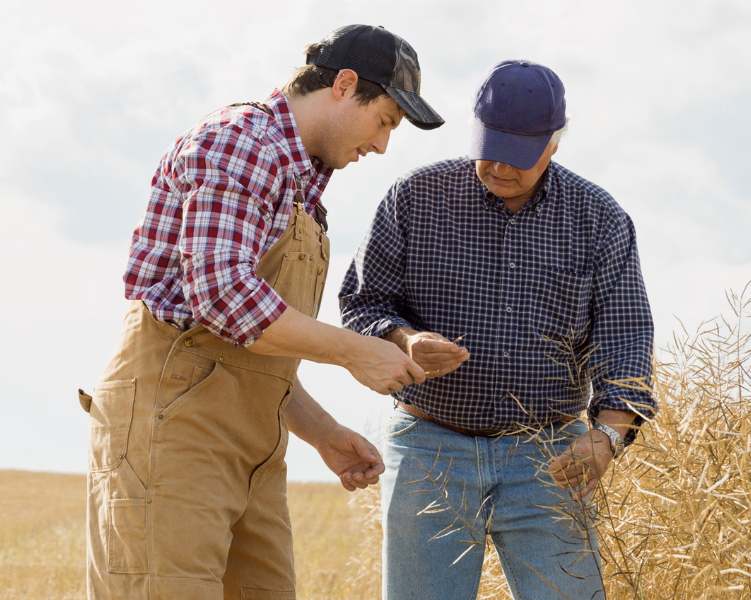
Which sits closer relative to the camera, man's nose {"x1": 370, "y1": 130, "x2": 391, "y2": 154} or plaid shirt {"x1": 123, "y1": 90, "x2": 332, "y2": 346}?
plaid shirt {"x1": 123, "y1": 90, "x2": 332, "y2": 346}

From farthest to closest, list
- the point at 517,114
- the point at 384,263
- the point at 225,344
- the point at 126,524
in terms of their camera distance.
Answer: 1. the point at 384,263
2. the point at 517,114
3. the point at 225,344
4. the point at 126,524

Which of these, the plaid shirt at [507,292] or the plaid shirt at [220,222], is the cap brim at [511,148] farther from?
the plaid shirt at [220,222]

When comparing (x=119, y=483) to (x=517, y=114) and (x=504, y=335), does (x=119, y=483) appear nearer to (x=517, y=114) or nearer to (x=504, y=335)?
(x=504, y=335)

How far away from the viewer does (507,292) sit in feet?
8.84

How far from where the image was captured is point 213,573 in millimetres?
2143

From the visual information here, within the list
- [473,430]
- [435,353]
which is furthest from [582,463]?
[435,353]

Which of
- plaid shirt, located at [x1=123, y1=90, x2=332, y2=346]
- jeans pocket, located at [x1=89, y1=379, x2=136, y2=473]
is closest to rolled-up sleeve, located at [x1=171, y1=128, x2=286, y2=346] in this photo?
plaid shirt, located at [x1=123, y1=90, x2=332, y2=346]

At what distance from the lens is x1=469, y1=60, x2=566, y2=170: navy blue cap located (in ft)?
8.48

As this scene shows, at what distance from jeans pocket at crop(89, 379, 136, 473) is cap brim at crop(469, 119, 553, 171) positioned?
126 cm

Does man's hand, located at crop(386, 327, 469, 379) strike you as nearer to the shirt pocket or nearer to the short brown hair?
the shirt pocket

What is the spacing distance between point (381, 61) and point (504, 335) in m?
0.92

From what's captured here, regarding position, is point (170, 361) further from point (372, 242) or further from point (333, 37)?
point (333, 37)

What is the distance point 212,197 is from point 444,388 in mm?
1037

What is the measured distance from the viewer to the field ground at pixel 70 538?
7.59m
